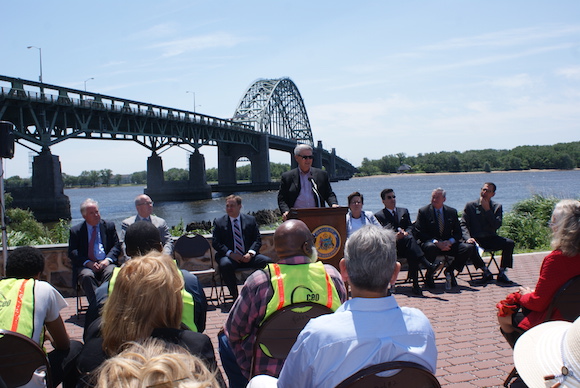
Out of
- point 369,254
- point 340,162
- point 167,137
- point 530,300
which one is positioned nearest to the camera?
point 369,254

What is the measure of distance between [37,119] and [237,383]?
120 feet

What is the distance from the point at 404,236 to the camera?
6.86 metres

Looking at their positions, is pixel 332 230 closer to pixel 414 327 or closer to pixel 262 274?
pixel 262 274

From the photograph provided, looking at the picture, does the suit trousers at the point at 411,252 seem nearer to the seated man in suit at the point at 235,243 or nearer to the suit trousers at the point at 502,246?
the suit trousers at the point at 502,246

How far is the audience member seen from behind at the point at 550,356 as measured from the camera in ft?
5.27

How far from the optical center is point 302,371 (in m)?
→ 1.80

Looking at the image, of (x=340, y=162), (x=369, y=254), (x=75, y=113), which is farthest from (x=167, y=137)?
(x=340, y=162)

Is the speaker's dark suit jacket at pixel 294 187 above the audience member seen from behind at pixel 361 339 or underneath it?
above

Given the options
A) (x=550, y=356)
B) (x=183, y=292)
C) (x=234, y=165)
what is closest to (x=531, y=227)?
(x=550, y=356)

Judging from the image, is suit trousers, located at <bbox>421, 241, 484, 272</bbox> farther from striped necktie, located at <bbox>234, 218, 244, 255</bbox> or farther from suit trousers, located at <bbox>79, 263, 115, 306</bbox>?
suit trousers, located at <bbox>79, 263, 115, 306</bbox>

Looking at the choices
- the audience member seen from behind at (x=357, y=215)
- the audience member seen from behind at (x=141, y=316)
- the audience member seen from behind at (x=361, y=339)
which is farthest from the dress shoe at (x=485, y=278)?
the audience member seen from behind at (x=141, y=316)

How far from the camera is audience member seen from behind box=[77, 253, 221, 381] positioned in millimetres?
2057

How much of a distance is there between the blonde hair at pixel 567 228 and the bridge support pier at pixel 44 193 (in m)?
35.9

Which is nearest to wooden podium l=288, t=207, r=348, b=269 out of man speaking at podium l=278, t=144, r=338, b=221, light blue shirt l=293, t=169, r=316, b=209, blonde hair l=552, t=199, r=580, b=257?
man speaking at podium l=278, t=144, r=338, b=221
